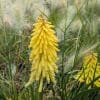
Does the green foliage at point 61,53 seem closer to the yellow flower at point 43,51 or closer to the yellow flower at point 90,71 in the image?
the yellow flower at point 90,71

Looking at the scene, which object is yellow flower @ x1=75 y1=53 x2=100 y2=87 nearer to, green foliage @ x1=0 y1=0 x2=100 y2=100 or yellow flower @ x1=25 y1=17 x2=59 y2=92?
green foliage @ x1=0 y1=0 x2=100 y2=100

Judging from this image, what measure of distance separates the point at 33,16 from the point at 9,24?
0.68 feet

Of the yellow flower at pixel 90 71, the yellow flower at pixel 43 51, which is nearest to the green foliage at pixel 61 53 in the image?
the yellow flower at pixel 90 71

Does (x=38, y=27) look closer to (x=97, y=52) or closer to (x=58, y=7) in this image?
(x=97, y=52)

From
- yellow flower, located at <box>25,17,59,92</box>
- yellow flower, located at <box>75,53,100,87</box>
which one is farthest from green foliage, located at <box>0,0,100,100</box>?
yellow flower, located at <box>25,17,59,92</box>

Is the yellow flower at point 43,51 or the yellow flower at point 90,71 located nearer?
the yellow flower at point 43,51

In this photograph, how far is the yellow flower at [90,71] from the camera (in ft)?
6.49

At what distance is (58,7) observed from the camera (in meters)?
2.87

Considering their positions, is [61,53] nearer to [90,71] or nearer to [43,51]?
[90,71]

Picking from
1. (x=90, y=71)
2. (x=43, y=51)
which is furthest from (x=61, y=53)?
(x=43, y=51)

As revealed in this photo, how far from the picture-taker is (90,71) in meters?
2.00

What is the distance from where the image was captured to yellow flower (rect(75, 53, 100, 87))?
198 centimetres

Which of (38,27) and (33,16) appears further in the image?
(33,16)

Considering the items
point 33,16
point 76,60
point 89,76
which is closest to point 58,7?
point 33,16
